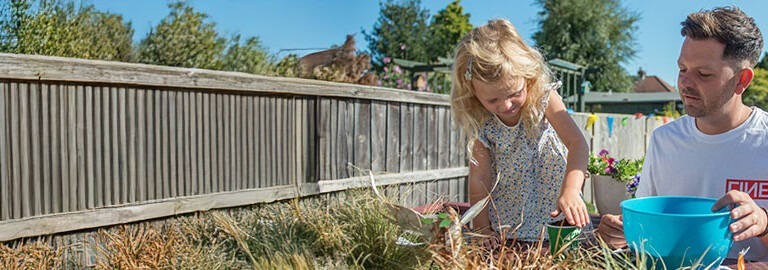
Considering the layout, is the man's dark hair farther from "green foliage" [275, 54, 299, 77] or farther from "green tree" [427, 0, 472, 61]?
"green tree" [427, 0, 472, 61]

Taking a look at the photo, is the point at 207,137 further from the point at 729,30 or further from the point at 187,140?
the point at 729,30

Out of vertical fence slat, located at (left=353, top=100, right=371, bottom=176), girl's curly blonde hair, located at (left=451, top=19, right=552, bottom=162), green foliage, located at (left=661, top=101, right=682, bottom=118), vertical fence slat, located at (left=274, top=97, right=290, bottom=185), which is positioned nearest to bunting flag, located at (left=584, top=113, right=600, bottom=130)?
vertical fence slat, located at (left=353, top=100, right=371, bottom=176)

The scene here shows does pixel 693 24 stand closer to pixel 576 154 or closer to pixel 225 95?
pixel 576 154

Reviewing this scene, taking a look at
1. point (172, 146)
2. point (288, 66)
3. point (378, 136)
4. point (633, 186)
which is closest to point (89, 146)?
point (172, 146)

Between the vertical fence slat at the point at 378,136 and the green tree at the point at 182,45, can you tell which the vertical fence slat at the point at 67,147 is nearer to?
the vertical fence slat at the point at 378,136

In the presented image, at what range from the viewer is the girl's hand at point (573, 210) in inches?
59.4

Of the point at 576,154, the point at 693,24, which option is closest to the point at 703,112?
the point at 693,24

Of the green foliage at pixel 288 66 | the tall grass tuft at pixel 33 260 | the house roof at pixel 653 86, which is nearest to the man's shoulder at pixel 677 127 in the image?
the tall grass tuft at pixel 33 260

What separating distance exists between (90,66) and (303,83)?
1573mm

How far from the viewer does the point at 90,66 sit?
3236 mm

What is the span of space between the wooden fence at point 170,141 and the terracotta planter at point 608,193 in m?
1.70

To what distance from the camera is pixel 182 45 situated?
794 centimetres

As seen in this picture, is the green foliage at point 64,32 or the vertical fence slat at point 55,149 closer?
the vertical fence slat at point 55,149

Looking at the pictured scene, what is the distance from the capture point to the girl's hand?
1508 millimetres
